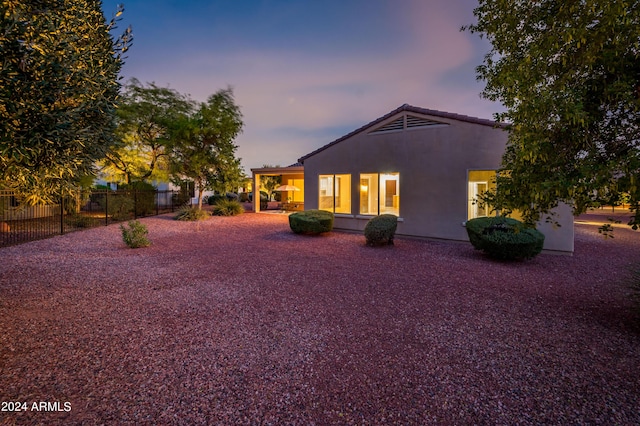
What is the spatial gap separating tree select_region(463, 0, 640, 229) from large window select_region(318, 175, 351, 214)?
415 inches

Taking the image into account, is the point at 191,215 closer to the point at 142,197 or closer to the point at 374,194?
the point at 142,197

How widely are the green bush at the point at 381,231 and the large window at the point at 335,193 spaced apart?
383 centimetres

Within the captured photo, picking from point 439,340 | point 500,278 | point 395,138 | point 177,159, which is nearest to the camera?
point 439,340

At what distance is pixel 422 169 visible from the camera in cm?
1156

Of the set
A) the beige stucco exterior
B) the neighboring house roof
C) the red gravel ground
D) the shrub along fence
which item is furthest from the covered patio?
the red gravel ground

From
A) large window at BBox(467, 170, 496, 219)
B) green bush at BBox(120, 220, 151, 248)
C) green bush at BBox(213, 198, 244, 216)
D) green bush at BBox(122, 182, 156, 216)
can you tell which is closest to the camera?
green bush at BBox(120, 220, 151, 248)

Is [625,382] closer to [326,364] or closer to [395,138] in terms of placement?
[326,364]

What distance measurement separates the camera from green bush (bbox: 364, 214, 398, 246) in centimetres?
1019

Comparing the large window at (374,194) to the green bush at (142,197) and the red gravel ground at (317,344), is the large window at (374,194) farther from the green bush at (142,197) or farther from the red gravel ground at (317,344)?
the green bush at (142,197)

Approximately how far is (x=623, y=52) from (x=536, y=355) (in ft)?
11.8

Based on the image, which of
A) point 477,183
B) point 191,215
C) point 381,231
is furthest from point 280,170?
point 477,183

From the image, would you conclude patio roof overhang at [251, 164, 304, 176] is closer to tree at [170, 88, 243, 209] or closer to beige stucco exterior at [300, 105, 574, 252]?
tree at [170, 88, 243, 209]

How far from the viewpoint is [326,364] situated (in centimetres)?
326

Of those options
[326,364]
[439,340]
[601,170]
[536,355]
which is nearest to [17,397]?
[326,364]
